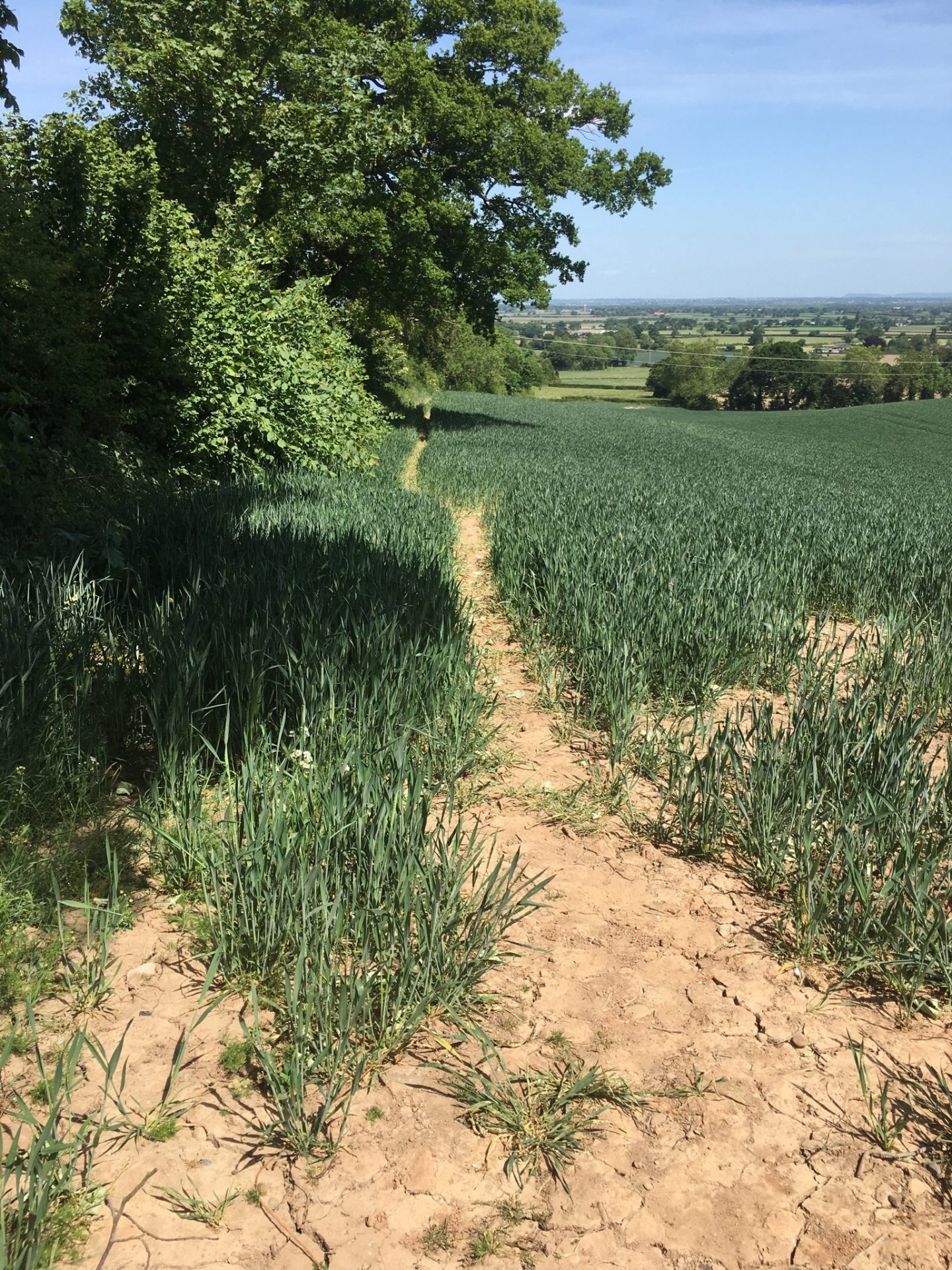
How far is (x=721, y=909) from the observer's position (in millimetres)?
2750

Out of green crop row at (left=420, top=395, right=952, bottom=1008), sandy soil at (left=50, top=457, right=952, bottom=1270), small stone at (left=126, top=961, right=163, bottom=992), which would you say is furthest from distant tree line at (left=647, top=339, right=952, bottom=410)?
small stone at (left=126, top=961, right=163, bottom=992)

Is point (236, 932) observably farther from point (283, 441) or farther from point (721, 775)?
point (283, 441)

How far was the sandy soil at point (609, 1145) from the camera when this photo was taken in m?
1.61

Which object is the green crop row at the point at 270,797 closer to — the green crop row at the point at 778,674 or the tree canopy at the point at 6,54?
the green crop row at the point at 778,674

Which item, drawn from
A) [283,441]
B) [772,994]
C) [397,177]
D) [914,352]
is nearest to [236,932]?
[772,994]

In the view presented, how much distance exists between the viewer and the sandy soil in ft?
5.27

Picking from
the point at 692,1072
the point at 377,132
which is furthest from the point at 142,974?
the point at 377,132

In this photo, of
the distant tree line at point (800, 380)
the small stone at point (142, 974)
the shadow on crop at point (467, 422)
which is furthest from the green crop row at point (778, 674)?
the distant tree line at point (800, 380)

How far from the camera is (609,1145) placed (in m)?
1.84

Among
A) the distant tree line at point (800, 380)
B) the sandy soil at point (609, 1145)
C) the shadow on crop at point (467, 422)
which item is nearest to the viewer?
the sandy soil at point (609, 1145)

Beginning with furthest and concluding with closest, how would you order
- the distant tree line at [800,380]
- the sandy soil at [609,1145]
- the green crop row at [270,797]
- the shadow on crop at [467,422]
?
the distant tree line at [800,380]
the shadow on crop at [467,422]
the green crop row at [270,797]
the sandy soil at [609,1145]

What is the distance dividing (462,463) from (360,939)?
1182 centimetres

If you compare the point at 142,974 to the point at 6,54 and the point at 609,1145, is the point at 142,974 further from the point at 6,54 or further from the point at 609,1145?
the point at 6,54

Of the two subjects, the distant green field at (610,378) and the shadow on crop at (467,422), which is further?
the distant green field at (610,378)
